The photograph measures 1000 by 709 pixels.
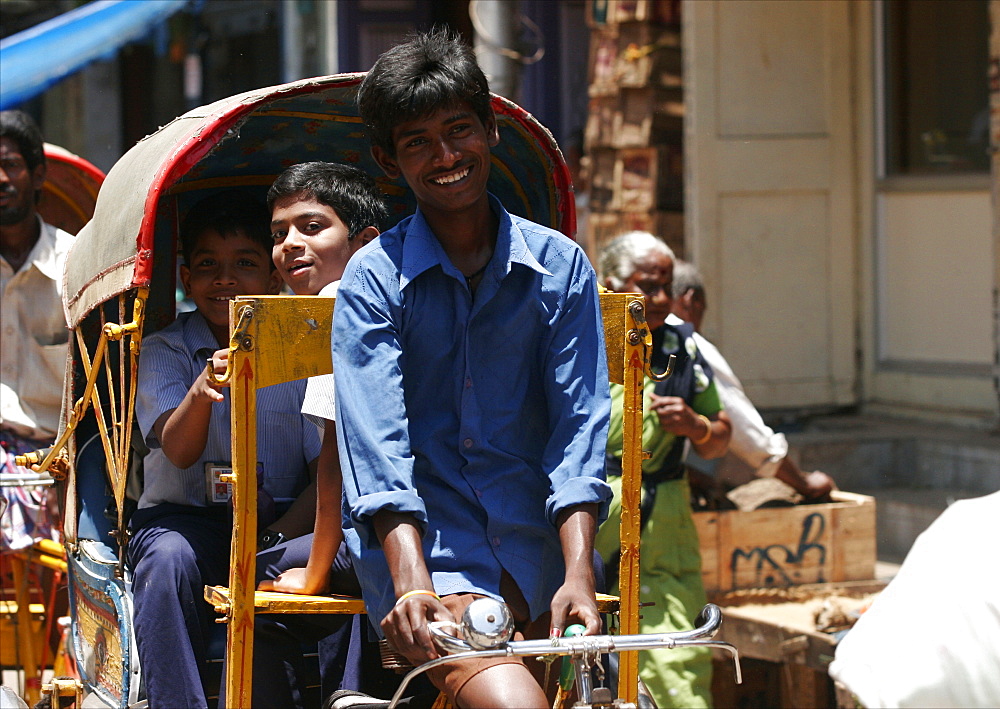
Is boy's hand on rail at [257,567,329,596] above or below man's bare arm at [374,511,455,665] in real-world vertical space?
below

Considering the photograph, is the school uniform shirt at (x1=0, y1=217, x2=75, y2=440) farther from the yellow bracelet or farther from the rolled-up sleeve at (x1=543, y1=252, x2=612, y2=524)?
the yellow bracelet

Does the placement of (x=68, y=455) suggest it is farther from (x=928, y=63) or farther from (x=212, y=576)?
(x=928, y=63)

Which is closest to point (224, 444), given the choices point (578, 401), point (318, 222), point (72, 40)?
point (318, 222)

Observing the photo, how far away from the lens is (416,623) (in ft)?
7.72

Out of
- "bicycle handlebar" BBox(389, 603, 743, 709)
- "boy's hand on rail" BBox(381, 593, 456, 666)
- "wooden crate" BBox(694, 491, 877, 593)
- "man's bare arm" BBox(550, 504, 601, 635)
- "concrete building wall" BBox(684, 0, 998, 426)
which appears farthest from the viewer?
"concrete building wall" BBox(684, 0, 998, 426)

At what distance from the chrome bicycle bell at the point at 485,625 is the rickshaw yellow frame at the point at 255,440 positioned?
824 millimetres

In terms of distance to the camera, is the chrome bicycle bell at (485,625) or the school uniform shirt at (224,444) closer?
the chrome bicycle bell at (485,625)

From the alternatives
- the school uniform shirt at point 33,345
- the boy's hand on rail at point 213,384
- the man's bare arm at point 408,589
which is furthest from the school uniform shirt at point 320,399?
the school uniform shirt at point 33,345

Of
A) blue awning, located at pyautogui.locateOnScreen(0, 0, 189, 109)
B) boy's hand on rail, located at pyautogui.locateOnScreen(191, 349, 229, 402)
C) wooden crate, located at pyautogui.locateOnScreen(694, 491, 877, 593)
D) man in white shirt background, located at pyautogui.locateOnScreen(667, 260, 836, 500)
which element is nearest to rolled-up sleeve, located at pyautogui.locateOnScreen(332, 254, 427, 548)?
boy's hand on rail, located at pyautogui.locateOnScreen(191, 349, 229, 402)

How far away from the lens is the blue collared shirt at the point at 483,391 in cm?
265

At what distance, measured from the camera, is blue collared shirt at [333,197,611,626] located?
2.65 meters

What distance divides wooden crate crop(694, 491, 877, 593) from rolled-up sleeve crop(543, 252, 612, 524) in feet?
8.73

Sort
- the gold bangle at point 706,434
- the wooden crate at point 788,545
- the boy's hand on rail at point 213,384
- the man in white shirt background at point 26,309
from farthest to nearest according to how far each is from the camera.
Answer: the wooden crate at point 788,545 < the man in white shirt background at point 26,309 < the gold bangle at point 706,434 < the boy's hand on rail at point 213,384

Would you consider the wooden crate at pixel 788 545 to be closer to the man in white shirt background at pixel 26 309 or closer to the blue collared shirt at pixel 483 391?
the man in white shirt background at pixel 26 309
